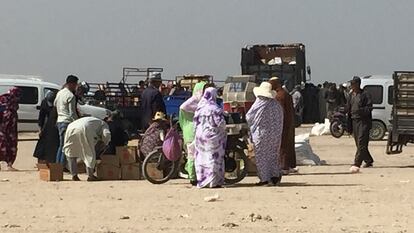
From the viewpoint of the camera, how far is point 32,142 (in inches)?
1148

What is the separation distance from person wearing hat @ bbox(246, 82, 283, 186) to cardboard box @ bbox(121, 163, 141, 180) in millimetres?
2329

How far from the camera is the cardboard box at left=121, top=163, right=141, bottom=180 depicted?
15.4m

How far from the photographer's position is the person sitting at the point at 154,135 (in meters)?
14.9

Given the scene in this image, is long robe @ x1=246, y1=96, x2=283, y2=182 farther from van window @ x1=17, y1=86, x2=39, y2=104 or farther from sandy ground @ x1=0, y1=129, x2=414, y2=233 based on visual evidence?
van window @ x1=17, y1=86, x2=39, y2=104

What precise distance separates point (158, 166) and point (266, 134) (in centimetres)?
175

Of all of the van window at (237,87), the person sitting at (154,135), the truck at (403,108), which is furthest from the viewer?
the van window at (237,87)

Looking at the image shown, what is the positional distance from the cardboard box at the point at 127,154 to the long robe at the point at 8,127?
11.1 ft

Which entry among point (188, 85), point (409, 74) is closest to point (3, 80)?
point (188, 85)

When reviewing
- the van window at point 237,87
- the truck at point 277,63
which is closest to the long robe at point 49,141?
the van window at point 237,87

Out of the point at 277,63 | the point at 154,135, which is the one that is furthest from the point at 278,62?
the point at 154,135

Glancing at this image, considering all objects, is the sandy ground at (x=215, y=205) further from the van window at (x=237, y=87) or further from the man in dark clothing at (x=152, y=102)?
the van window at (x=237, y=87)

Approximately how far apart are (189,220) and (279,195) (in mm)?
2647

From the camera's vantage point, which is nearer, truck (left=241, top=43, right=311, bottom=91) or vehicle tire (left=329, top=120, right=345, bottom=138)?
vehicle tire (left=329, top=120, right=345, bottom=138)

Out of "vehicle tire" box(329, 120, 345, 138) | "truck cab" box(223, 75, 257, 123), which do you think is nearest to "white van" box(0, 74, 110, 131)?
"truck cab" box(223, 75, 257, 123)
